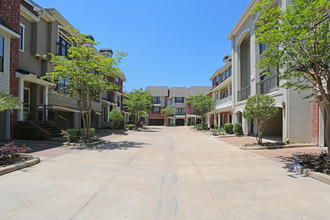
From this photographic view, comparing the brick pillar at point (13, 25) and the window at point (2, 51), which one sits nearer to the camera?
the window at point (2, 51)

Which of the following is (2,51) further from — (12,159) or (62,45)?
(12,159)

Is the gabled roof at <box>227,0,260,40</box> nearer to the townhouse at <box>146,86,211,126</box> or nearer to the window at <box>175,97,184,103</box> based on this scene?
the townhouse at <box>146,86,211,126</box>

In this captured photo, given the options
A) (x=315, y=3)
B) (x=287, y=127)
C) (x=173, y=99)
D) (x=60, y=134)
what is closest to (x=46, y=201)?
(x=315, y=3)

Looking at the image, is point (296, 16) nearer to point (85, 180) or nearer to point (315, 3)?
point (315, 3)

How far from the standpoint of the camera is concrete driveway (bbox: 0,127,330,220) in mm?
3232

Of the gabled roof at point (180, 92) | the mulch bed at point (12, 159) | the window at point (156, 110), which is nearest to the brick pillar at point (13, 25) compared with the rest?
the mulch bed at point (12, 159)

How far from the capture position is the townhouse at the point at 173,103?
5748 cm

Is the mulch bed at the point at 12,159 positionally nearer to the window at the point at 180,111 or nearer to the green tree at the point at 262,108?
the green tree at the point at 262,108

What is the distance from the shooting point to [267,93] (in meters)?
14.4

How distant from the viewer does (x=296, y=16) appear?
6.13m

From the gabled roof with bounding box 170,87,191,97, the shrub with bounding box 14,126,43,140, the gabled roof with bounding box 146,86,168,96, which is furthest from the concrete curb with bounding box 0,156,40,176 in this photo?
the gabled roof with bounding box 170,87,191,97

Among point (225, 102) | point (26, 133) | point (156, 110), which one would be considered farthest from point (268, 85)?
point (156, 110)

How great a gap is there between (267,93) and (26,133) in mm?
16922

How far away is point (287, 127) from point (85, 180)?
11.8 metres
